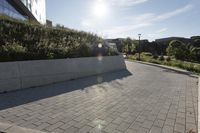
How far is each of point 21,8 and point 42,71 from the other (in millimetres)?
18867

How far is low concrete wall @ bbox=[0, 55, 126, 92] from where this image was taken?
7.64 m

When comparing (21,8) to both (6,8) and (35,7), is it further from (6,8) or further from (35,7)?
(35,7)

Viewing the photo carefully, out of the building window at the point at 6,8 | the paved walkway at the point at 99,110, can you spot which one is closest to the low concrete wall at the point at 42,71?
the paved walkway at the point at 99,110

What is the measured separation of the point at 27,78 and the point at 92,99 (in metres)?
3.06

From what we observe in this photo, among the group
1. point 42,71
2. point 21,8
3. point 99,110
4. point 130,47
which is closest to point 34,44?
point 42,71

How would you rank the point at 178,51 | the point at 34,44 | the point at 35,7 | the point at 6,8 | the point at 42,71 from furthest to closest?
the point at 178,51
the point at 35,7
the point at 6,8
the point at 34,44
the point at 42,71

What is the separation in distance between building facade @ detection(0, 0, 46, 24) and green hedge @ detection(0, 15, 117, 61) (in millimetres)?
8642

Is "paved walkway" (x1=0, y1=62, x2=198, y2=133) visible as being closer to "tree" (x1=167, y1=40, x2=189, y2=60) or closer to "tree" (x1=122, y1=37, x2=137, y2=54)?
"tree" (x1=167, y1=40, x2=189, y2=60)

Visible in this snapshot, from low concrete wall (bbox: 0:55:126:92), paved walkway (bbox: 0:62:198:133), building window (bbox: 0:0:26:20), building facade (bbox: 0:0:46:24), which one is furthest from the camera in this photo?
building facade (bbox: 0:0:46:24)

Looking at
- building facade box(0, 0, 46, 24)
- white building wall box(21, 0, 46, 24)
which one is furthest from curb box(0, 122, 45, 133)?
white building wall box(21, 0, 46, 24)

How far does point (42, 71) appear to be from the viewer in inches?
355

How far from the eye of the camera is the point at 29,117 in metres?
5.04

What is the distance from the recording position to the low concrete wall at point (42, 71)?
7.64m

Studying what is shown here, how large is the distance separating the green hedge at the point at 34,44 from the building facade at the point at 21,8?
8.64 meters
